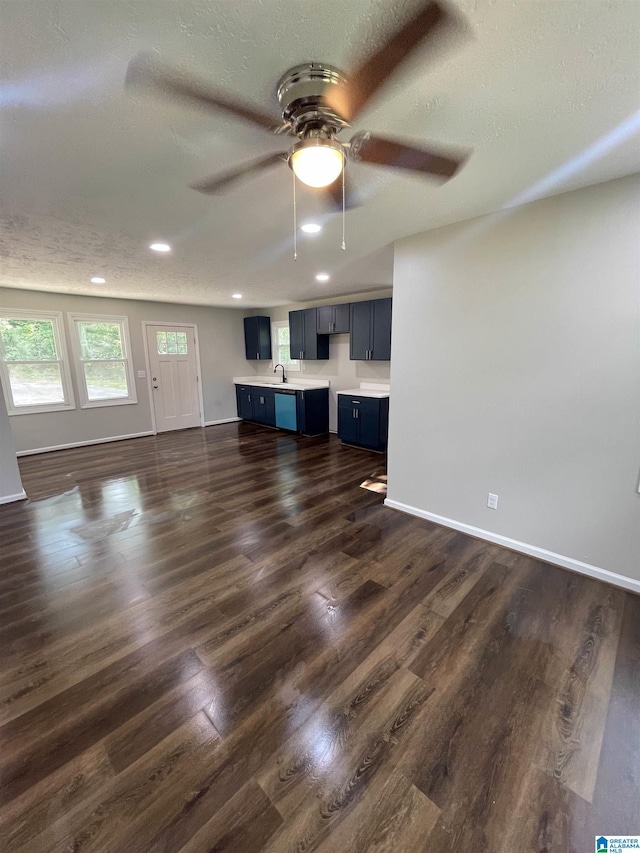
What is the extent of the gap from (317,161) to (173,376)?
586cm

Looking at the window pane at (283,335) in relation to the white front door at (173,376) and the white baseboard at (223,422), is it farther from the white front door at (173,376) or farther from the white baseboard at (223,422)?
the white baseboard at (223,422)

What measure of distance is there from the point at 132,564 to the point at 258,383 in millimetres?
4875

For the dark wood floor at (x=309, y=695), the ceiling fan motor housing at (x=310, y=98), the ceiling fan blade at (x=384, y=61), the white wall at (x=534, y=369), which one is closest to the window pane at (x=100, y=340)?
the dark wood floor at (x=309, y=695)

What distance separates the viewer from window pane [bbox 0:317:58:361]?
15.5 feet

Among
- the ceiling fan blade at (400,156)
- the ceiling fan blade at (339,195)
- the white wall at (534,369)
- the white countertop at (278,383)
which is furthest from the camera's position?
the white countertop at (278,383)

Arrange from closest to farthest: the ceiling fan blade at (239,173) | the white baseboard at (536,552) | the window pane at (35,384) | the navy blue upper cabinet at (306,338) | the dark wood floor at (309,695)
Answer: the dark wood floor at (309,695), the ceiling fan blade at (239,173), the white baseboard at (536,552), the window pane at (35,384), the navy blue upper cabinet at (306,338)

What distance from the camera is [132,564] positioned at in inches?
96.4

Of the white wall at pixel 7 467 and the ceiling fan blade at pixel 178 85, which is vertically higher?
the ceiling fan blade at pixel 178 85

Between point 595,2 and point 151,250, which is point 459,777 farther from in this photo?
point 151,250

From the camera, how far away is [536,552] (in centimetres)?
246

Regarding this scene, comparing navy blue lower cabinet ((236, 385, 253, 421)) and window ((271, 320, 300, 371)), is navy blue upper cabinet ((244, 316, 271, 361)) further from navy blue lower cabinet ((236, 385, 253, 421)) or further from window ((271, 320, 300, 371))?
navy blue lower cabinet ((236, 385, 253, 421))

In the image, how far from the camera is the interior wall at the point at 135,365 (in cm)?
499

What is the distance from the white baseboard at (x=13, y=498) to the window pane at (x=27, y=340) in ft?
7.61

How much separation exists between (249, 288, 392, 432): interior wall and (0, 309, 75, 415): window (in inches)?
145
